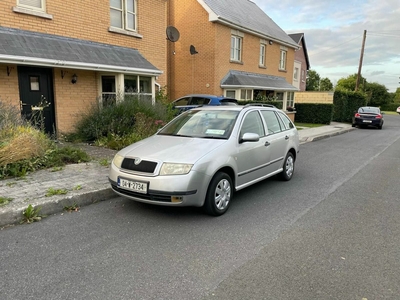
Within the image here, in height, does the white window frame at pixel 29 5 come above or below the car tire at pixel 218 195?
above

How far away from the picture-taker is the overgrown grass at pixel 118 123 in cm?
913

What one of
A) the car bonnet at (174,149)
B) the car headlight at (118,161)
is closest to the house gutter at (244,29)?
the car bonnet at (174,149)

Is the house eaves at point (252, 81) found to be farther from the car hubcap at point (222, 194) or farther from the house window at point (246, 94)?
the car hubcap at point (222, 194)

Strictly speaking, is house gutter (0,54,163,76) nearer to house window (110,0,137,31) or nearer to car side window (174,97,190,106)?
house window (110,0,137,31)

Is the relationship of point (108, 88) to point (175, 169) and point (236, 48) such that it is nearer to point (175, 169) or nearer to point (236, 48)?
point (175, 169)

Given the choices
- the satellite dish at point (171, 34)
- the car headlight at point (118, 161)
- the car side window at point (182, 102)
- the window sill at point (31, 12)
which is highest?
the satellite dish at point (171, 34)

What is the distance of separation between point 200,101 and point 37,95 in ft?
20.7

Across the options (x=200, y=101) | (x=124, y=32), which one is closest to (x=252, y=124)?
(x=200, y=101)

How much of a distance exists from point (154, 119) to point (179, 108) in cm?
359

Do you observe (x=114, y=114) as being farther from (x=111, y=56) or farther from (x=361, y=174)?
(x=361, y=174)

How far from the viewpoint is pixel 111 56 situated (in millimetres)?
10688

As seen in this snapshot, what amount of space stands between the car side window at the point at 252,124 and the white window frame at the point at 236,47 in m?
13.4

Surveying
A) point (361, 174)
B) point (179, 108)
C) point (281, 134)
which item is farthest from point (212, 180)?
point (179, 108)

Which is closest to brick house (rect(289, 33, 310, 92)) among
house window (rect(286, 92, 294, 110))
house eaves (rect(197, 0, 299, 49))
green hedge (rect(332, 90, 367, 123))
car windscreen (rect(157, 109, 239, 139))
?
green hedge (rect(332, 90, 367, 123))
